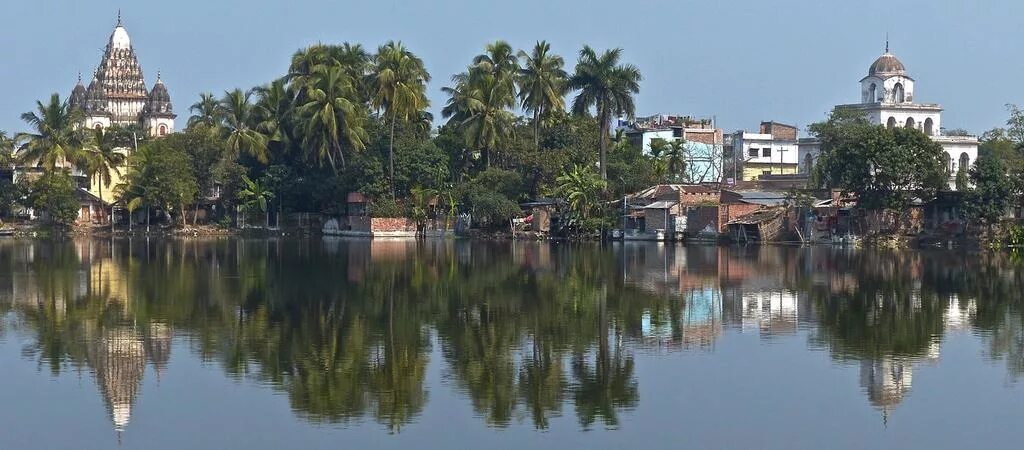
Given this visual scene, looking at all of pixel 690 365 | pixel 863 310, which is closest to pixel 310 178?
pixel 863 310

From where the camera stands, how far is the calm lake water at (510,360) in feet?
48.4

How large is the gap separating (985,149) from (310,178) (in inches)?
1434

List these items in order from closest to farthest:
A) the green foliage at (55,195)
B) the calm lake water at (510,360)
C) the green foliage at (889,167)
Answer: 1. the calm lake water at (510,360)
2. the green foliage at (889,167)
3. the green foliage at (55,195)

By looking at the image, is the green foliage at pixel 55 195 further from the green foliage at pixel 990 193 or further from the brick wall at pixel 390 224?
the green foliage at pixel 990 193

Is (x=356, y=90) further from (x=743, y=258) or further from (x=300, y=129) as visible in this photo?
(x=743, y=258)

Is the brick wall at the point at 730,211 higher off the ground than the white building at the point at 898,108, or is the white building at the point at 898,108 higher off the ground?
the white building at the point at 898,108

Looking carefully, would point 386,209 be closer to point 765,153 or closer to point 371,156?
point 371,156

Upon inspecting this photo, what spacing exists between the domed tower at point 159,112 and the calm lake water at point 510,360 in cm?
6866

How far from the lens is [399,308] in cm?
2586

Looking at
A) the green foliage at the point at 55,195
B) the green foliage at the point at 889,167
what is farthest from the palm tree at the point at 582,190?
the green foliage at the point at 55,195

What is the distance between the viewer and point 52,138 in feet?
201

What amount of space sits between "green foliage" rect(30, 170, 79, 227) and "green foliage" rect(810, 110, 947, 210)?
32949mm

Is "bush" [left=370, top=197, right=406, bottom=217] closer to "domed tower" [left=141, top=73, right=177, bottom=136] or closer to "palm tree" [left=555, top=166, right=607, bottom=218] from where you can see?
"palm tree" [left=555, top=166, right=607, bottom=218]

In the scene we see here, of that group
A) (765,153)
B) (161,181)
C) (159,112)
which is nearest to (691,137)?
(765,153)
